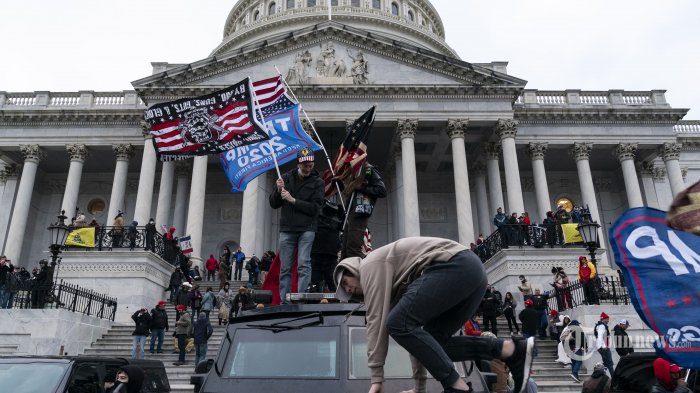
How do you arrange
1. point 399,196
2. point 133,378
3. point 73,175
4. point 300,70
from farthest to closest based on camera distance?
point 73,175, point 399,196, point 300,70, point 133,378

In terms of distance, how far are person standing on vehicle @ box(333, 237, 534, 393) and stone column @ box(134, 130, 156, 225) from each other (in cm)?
2824

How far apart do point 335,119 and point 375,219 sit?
32.6ft

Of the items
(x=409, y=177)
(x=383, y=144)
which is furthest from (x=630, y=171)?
(x=383, y=144)

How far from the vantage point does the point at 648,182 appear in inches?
1481

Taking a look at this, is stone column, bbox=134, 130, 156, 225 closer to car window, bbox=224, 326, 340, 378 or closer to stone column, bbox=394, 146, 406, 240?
stone column, bbox=394, 146, 406, 240

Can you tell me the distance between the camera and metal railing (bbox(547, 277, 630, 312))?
16.6m

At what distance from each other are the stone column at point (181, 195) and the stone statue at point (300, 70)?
32.3ft

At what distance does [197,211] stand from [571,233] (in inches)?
781

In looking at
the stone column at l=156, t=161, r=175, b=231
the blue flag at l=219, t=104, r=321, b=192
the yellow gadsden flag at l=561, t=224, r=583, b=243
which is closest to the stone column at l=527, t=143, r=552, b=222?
the yellow gadsden flag at l=561, t=224, r=583, b=243

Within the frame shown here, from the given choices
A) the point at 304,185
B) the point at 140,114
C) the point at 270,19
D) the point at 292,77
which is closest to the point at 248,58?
the point at 292,77

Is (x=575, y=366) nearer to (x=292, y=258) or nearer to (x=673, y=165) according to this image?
(x=292, y=258)

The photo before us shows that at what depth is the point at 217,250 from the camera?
38969 mm

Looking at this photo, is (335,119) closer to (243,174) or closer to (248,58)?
(248,58)

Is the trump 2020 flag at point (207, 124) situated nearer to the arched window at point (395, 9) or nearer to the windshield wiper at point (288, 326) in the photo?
the windshield wiper at point (288, 326)
